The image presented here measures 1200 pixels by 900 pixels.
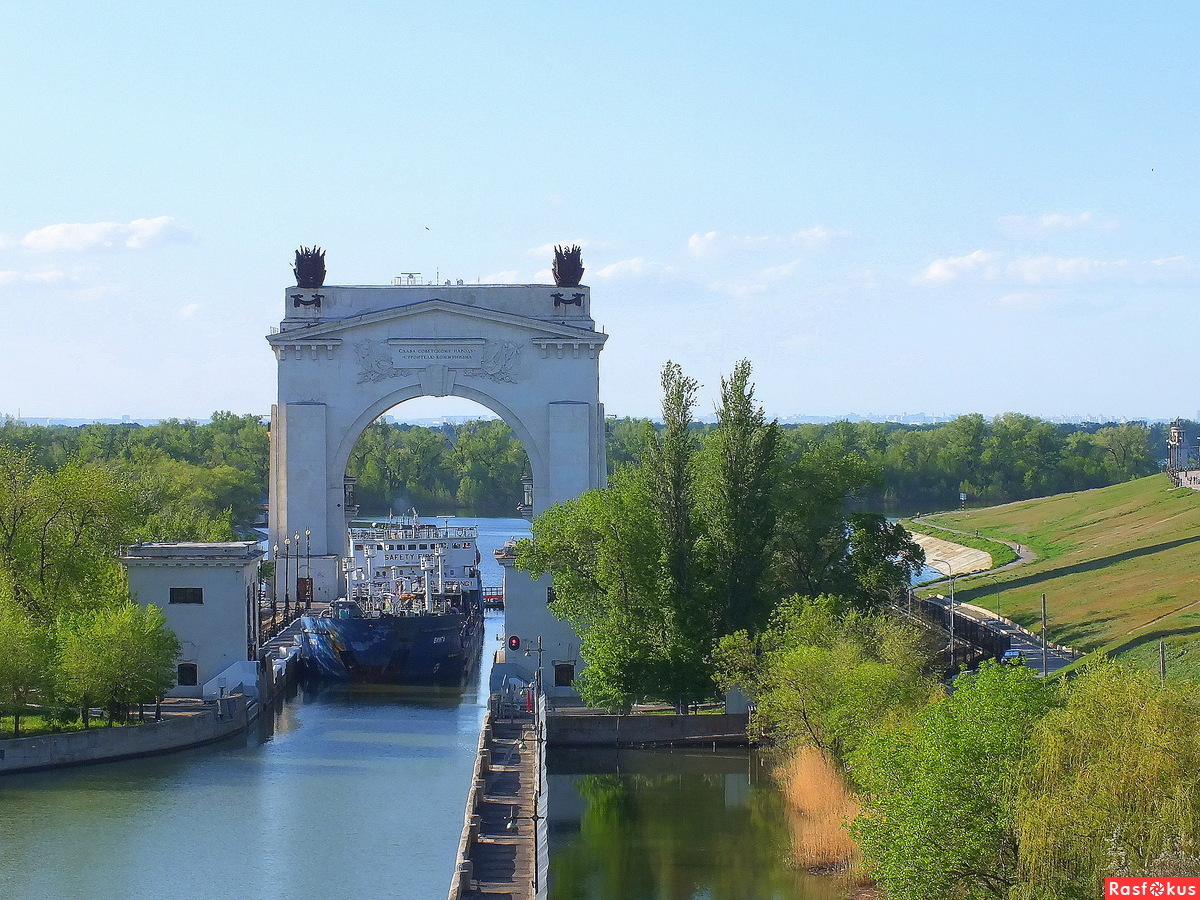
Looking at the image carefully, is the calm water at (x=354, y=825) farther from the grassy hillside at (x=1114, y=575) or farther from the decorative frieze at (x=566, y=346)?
the decorative frieze at (x=566, y=346)

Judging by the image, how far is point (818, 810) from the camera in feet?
85.3

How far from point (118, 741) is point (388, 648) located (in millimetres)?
12183

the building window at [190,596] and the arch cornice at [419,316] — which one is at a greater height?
the arch cornice at [419,316]

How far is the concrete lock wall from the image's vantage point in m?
30.2

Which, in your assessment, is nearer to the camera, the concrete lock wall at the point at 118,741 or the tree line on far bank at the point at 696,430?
the concrete lock wall at the point at 118,741

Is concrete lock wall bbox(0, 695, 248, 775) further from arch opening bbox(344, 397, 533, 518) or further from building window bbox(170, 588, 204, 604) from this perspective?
arch opening bbox(344, 397, 533, 518)

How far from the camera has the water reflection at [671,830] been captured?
23312 millimetres

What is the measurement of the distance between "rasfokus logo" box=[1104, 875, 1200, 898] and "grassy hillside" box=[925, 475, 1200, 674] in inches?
659

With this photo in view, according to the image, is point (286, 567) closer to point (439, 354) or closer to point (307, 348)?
point (307, 348)

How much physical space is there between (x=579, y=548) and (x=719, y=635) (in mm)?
3911

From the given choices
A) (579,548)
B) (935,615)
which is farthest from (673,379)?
(935,615)

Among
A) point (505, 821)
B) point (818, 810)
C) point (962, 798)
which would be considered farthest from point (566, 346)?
point (962, 798)

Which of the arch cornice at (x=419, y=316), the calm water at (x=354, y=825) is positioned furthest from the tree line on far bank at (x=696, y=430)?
the calm water at (x=354, y=825)

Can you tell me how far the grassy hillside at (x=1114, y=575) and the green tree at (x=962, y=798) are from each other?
557 inches
